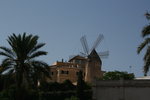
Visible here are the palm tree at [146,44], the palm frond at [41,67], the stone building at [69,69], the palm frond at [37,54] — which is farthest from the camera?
the stone building at [69,69]

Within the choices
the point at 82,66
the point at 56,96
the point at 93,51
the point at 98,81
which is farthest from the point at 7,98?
the point at 82,66

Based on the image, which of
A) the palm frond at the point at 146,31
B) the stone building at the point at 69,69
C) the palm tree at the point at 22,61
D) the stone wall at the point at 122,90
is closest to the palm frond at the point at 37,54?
the palm tree at the point at 22,61

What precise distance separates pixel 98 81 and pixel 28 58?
8697 mm

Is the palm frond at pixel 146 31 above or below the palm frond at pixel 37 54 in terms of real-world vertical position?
above

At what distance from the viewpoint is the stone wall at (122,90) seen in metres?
36.3

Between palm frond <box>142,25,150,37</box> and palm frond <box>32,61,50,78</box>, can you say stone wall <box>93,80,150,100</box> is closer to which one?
palm frond <box>32,61,50,78</box>

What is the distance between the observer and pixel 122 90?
1492 inches

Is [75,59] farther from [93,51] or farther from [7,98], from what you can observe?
[7,98]

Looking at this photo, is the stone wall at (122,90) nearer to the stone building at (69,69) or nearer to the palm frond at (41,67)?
the palm frond at (41,67)

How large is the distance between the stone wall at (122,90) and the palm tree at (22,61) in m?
6.68

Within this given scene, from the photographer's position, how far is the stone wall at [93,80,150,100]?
119 feet

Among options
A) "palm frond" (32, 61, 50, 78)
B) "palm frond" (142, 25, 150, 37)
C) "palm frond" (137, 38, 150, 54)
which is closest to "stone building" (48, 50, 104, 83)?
"palm frond" (32, 61, 50, 78)

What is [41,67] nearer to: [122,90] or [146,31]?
[122,90]

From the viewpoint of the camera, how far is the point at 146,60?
93.8 feet
